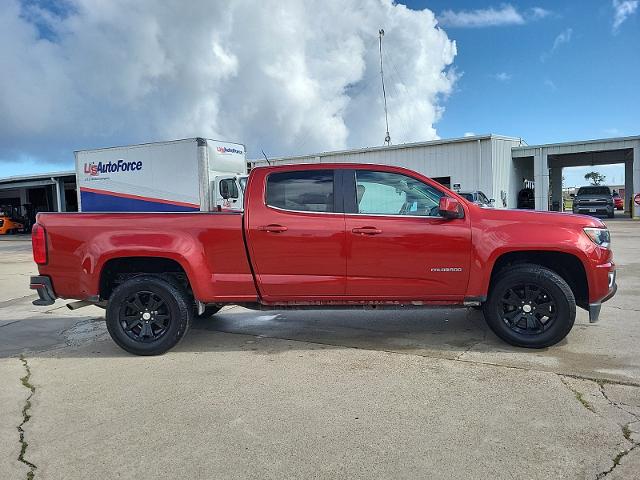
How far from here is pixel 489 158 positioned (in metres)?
26.9

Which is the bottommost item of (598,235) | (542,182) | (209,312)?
(209,312)

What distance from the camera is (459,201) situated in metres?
4.83

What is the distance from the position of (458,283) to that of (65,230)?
3955mm

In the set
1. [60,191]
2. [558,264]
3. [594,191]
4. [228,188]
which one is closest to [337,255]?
[558,264]

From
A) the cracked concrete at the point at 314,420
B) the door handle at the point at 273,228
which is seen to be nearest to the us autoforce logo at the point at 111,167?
the cracked concrete at the point at 314,420

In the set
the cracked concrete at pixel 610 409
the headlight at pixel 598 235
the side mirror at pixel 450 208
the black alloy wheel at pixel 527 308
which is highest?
the side mirror at pixel 450 208

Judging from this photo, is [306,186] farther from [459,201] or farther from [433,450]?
[433,450]

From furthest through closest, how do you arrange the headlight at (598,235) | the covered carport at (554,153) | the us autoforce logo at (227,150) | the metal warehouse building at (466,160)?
the covered carport at (554,153)
the metal warehouse building at (466,160)
the us autoforce logo at (227,150)
the headlight at (598,235)

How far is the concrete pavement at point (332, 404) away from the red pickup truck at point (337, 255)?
0.48 m

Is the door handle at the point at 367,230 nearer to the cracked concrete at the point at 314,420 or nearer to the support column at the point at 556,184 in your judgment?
the cracked concrete at the point at 314,420

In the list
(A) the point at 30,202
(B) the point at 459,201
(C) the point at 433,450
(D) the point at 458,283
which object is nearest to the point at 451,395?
(C) the point at 433,450

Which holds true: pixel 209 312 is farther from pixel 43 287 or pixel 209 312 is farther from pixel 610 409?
pixel 610 409

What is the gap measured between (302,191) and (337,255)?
0.75m

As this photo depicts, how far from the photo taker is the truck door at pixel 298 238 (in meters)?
4.90
